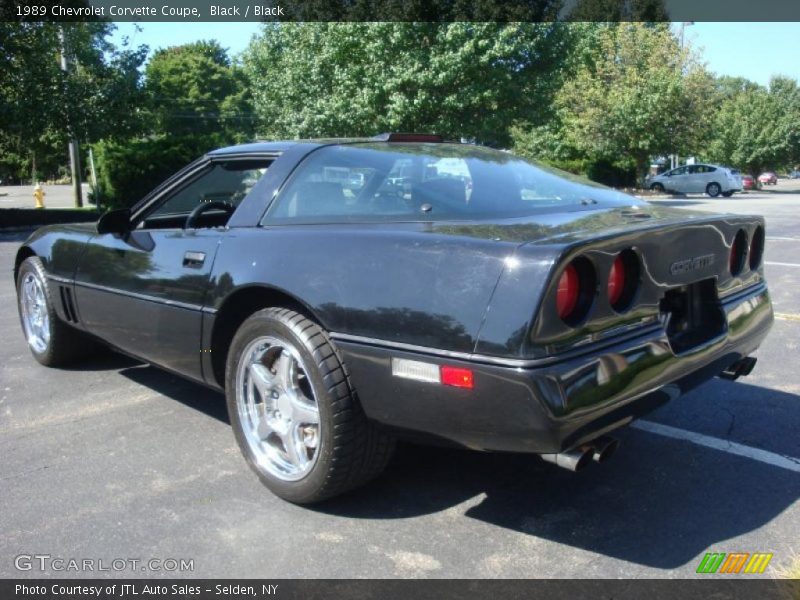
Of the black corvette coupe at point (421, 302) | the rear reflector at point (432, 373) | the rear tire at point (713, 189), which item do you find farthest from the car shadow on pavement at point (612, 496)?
the rear tire at point (713, 189)

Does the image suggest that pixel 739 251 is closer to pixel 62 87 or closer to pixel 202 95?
pixel 62 87

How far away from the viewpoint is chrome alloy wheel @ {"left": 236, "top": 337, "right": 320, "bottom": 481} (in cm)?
292

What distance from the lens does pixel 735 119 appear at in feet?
156

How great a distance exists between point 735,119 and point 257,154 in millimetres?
50671

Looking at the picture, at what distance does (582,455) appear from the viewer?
94.6 inches

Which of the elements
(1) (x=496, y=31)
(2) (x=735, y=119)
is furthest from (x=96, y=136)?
(2) (x=735, y=119)

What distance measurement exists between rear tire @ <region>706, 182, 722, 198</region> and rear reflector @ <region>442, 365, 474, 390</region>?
34.4 metres

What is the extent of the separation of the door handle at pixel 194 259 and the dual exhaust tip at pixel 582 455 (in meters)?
1.78

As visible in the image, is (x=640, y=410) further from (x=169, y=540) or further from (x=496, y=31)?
(x=496, y=31)

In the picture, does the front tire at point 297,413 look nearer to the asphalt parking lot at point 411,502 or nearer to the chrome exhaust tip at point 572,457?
the asphalt parking lot at point 411,502

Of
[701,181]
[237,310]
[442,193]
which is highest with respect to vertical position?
[442,193]

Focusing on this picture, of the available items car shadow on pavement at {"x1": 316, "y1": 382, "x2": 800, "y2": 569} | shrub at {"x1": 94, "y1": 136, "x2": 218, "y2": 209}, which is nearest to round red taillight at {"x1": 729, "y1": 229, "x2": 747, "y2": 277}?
car shadow on pavement at {"x1": 316, "y1": 382, "x2": 800, "y2": 569}

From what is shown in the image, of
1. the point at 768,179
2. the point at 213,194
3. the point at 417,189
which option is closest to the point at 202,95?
the point at 768,179

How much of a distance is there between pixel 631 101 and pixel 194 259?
2824 centimetres
